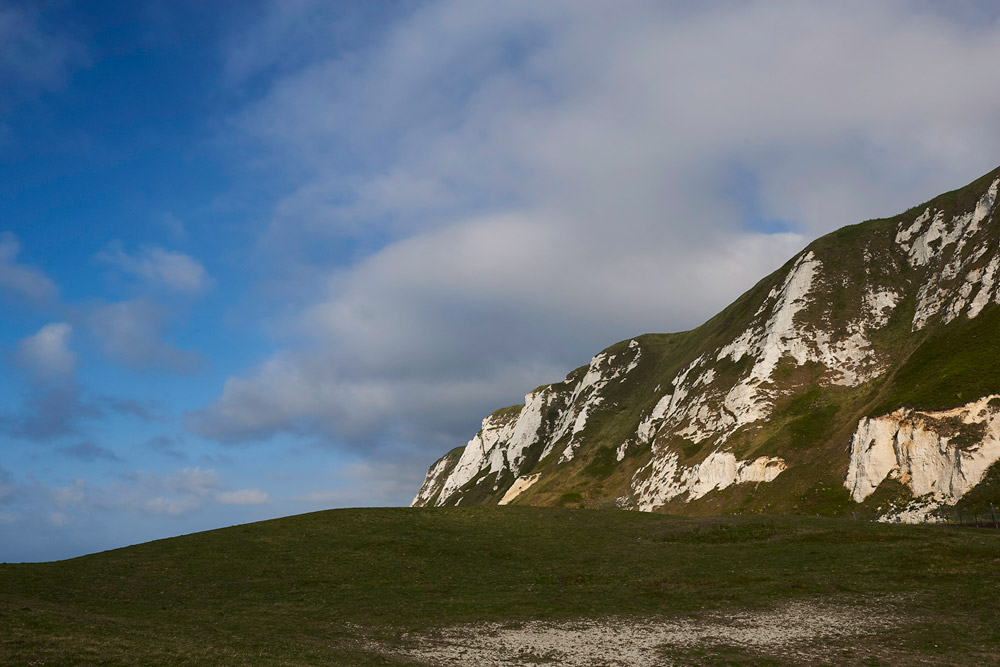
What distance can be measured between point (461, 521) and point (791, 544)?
30824 millimetres

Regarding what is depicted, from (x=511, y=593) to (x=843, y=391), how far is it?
84.3m

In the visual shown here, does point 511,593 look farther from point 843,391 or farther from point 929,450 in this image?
point 843,391

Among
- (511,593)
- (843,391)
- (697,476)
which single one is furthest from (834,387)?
(511,593)

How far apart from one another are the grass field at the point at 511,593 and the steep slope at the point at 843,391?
88.0 feet

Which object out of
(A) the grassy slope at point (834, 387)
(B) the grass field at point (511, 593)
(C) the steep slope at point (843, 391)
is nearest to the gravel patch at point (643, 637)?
(B) the grass field at point (511, 593)

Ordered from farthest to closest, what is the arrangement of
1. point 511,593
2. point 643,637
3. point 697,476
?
point 697,476 < point 511,593 < point 643,637

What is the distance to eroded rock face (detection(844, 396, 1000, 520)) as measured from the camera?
6544 centimetres

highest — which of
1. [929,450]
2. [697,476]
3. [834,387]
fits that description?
[834,387]

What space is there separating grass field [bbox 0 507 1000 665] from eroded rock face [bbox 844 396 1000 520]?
22.5 metres

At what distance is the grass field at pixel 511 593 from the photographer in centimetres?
2453

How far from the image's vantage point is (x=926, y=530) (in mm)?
47875

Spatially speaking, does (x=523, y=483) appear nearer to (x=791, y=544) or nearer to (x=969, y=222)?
(x=969, y=222)

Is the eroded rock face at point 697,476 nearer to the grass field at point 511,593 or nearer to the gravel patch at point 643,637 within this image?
the grass field at point 511,593

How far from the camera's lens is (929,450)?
70.6 metres
